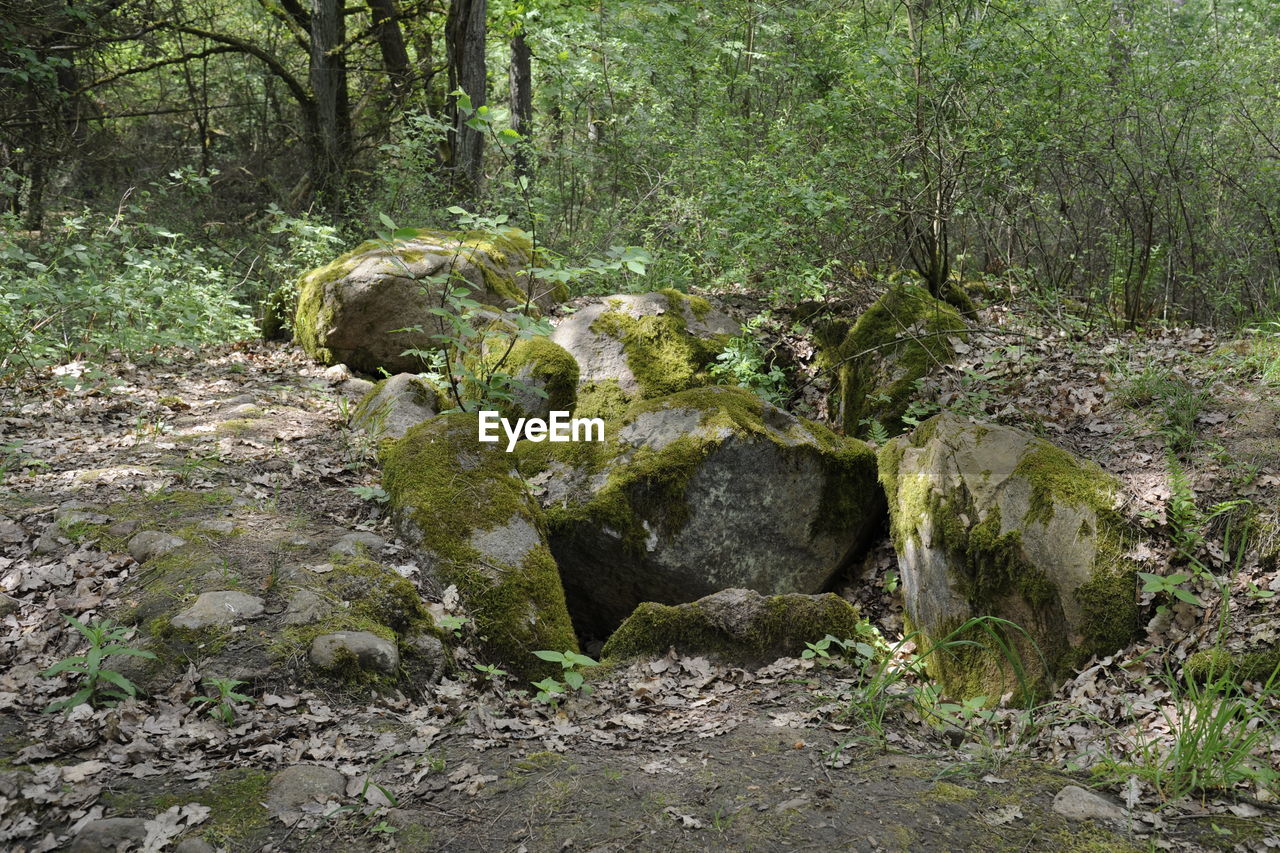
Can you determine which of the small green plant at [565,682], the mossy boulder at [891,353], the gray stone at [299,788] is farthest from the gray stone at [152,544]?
the mossy boulder at [891,353]

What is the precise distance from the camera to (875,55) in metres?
7.88

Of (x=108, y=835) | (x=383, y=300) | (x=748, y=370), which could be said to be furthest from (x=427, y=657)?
(x=383, y=300)

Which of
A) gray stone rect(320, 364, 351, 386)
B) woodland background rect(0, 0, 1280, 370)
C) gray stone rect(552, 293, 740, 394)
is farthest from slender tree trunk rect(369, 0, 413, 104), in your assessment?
gray stone rect(552, 293, 740, 394)

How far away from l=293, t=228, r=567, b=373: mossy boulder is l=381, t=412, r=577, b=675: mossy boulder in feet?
10.3

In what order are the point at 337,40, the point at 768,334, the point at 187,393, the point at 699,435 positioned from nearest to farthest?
the point at 699,435 → the point at 187,393 → the point at 768,334 → the point at 337,40

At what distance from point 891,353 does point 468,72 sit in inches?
323

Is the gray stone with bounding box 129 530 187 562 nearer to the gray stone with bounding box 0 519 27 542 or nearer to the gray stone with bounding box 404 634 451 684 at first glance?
the gray stone with bounding box 0 519 27 542

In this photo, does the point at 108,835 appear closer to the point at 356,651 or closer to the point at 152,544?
the point at 356,651

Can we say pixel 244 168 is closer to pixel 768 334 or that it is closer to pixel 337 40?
pixel 337 40

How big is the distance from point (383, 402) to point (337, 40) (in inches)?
361

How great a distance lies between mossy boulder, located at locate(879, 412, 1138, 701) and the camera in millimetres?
4477

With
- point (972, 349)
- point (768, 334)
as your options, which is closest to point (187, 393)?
point (768, 334)

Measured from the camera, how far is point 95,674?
10.6 ft

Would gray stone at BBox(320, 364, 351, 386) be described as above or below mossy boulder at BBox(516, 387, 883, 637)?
above
